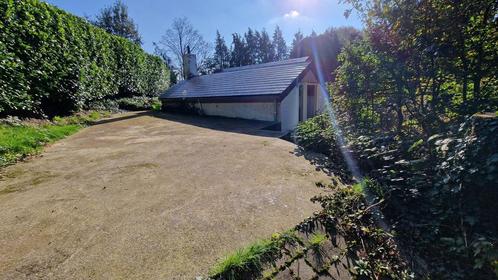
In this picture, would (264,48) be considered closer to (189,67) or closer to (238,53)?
(238,53)

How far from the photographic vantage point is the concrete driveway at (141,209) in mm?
1814

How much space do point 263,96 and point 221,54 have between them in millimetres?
40581

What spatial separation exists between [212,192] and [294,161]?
1.85 m

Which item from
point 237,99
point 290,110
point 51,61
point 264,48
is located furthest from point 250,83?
point 264,48

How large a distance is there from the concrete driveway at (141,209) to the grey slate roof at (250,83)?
17.0 feet

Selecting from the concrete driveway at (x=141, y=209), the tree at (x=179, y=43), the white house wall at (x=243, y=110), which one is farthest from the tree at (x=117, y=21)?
the concrete driveway at (x=141, y=209)

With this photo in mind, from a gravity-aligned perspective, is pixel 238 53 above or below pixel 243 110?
above

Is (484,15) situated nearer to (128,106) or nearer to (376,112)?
(376,112)

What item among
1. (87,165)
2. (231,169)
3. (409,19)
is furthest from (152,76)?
(409,19)

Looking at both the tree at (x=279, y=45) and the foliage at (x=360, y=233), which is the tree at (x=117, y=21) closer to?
the tree at (x=279, y=45)

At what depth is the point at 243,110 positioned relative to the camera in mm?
10211

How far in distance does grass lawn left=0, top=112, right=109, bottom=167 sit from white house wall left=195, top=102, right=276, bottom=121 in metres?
5.60

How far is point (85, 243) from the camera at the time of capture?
2.01 metres

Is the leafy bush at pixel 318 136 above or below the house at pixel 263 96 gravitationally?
below
